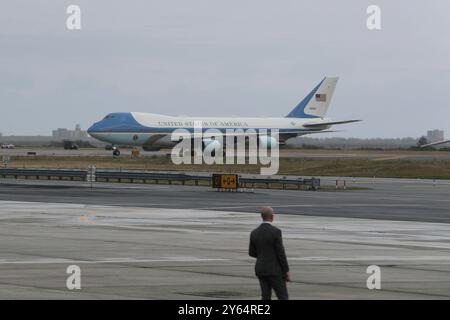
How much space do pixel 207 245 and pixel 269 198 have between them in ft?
74.5

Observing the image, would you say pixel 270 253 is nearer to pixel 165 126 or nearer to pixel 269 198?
pixel 269 198

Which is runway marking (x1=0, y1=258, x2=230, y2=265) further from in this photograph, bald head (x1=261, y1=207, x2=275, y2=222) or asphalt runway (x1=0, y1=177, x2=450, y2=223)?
asphalt runway (x1=0, y1=177, x2=450, y2=223)

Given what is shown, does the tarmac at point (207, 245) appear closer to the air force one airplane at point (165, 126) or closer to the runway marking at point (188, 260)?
the runway marking at point (188, 260)

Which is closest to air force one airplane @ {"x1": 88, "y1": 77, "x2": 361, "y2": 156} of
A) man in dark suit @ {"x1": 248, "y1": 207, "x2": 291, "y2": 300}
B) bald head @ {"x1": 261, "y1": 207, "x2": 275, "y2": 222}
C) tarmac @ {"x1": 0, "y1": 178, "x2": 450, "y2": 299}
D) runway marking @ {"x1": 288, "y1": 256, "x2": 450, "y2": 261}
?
tarmac @ {"x1": 0, "y1": 178, "x2": 450, "y2": 299}

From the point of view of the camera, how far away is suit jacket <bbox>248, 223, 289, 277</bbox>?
15.5 metres

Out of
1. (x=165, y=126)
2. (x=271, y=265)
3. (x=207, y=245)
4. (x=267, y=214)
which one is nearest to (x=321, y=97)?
(x=165, y=126)

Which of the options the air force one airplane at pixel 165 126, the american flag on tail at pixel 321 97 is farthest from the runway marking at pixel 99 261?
the american flag on tail at pixel 321 97

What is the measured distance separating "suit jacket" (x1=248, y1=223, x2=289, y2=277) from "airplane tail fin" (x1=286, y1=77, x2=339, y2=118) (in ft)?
303

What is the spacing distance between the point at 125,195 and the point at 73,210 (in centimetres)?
1086

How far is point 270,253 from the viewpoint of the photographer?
51.1 feet

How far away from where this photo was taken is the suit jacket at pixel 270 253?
50.8 ft

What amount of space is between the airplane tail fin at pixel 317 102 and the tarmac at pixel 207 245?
57290 mm

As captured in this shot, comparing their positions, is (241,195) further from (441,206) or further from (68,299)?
(68,299)
